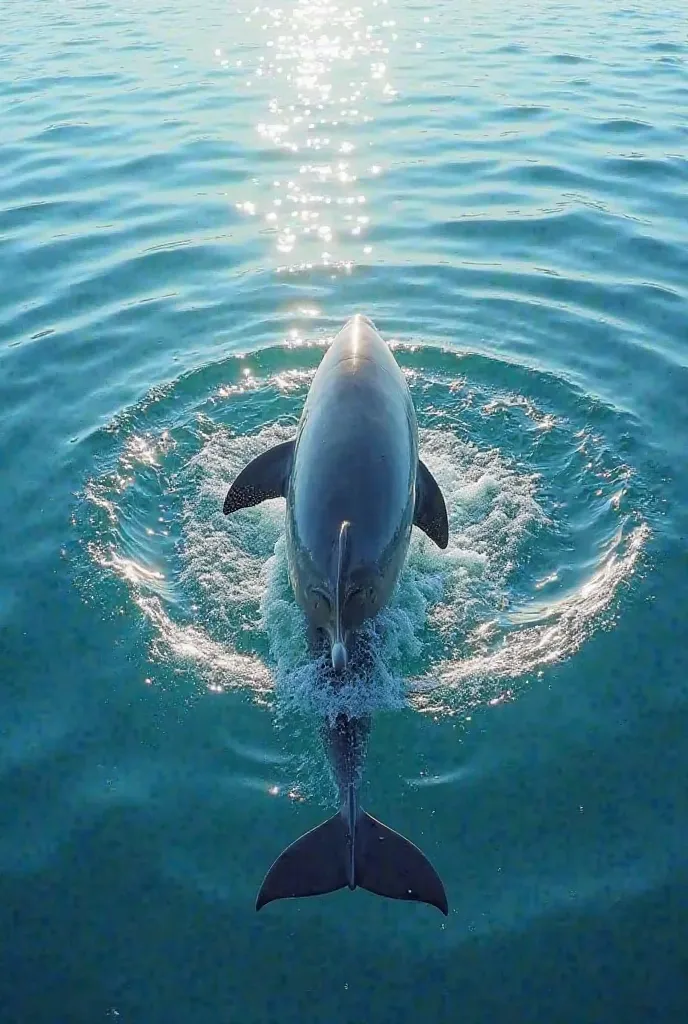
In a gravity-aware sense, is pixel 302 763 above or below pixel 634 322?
below

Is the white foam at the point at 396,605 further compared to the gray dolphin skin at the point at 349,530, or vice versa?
the white foam at the point at 396,605

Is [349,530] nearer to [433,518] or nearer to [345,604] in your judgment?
[345,604]

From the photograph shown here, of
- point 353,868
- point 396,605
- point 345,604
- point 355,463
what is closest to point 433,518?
point 396,605

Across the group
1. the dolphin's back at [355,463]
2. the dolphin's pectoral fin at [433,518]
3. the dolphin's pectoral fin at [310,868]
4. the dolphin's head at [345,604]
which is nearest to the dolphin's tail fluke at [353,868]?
the dolphin's pectoral fin at [310,868]

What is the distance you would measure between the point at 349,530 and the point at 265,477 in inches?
86.0

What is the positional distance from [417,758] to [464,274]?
11042 millimetres

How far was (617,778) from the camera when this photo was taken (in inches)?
345

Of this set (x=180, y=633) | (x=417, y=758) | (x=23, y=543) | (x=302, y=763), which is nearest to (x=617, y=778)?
(x=417, y=758)

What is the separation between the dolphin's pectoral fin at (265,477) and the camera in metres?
10.9

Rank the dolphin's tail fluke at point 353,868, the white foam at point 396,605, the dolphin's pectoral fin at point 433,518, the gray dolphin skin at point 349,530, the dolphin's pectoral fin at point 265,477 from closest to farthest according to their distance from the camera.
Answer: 1. the dolphin's tail fluke at point 353,868
2. the gray dolphin skin at point 349,530
3. the white foam at point 396,605
4. the dolphin's pectoral fin at point 433,518
5. the dolphin's pectoral fin at point 265,477

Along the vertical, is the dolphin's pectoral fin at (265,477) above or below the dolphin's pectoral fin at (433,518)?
above

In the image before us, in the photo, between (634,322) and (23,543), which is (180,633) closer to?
(23,543)

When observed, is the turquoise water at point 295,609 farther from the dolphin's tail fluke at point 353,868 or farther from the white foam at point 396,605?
the dolphin's tail fluke at point 353,868

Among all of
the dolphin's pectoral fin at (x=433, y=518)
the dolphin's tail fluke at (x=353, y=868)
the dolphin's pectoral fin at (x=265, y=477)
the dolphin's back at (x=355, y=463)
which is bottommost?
the dolphin's tail fluke at (x=353, y=868)
